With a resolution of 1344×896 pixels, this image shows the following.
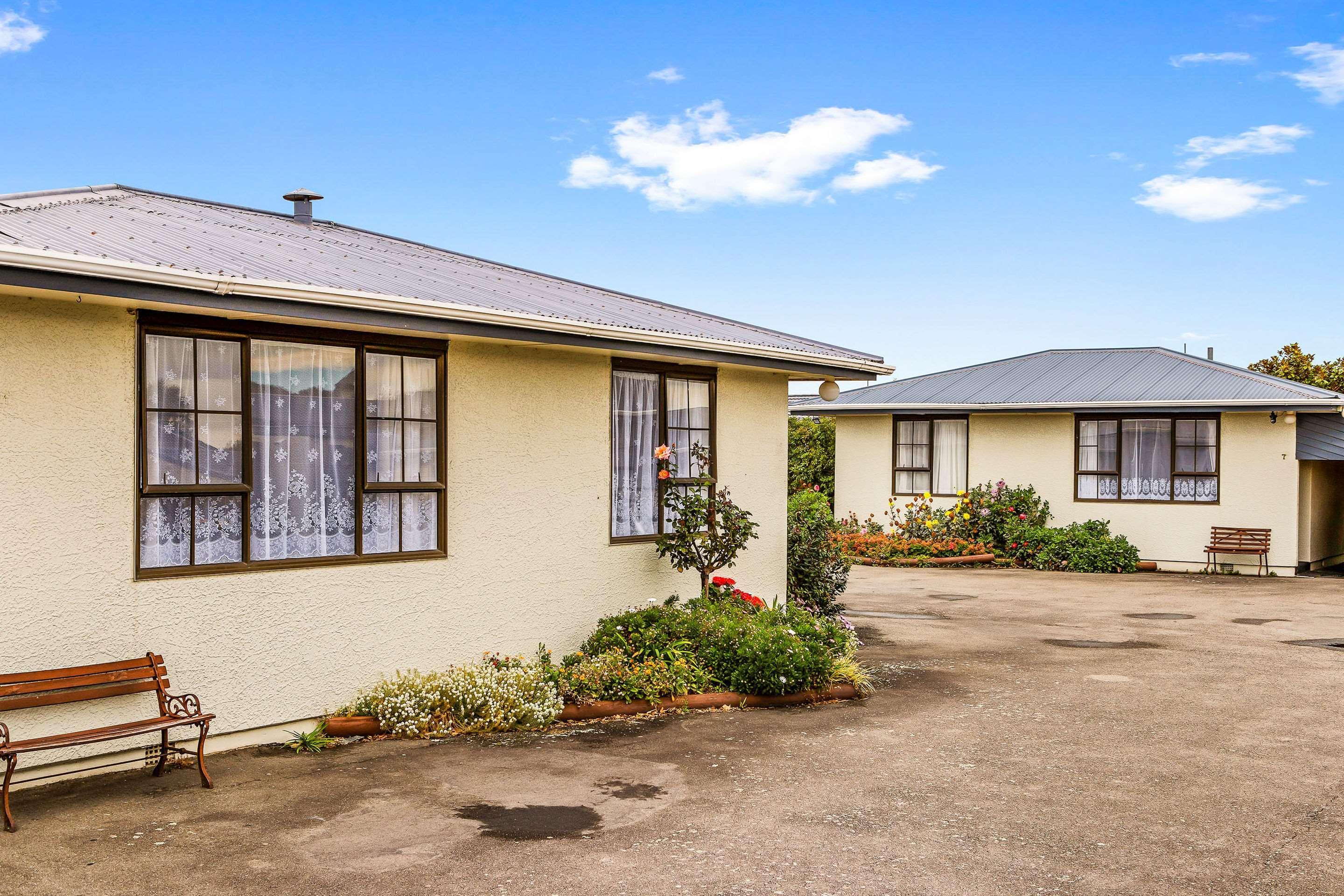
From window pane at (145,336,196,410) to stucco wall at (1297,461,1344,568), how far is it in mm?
18954

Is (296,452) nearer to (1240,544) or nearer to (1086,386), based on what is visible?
(1240,544)

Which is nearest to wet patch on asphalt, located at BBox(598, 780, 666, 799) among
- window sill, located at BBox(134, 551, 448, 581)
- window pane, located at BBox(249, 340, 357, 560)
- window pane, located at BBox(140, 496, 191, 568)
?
window sill, located at BBox(134, 551, 448, 581)

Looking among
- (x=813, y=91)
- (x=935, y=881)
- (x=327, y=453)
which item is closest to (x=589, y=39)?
(x=813, y=91)

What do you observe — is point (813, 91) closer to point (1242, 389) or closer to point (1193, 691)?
point (1242, 389)

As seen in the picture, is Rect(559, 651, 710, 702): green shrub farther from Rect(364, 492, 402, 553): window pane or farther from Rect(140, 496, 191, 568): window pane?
Rect(140, 496, 191, 568): window pane

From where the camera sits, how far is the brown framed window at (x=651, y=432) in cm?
980

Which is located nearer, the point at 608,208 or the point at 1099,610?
the point at 1099,610

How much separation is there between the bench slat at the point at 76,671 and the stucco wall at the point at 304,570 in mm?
60

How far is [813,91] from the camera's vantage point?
58.7ft

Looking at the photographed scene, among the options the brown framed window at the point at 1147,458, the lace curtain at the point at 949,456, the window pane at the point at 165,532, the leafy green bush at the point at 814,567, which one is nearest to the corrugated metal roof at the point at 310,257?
the window pane at the point at 165,532

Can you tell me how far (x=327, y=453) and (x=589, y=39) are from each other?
11.0 meters

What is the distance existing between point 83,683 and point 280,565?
4.67ft

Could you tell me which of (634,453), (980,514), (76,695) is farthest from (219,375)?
(980,514)

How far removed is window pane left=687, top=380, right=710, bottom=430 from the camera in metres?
Result: 10.5
